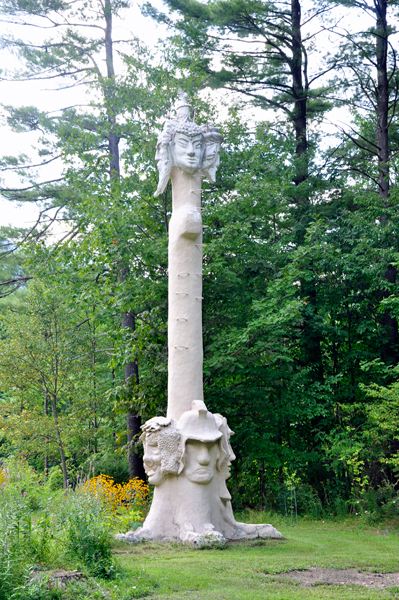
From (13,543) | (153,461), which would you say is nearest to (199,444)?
(153,461)

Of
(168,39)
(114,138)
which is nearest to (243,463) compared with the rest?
(114,138)

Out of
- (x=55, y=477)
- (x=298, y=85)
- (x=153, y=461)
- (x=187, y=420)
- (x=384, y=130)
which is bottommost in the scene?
(x=55, y=477)

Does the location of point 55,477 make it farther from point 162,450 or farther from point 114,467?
point 162,450

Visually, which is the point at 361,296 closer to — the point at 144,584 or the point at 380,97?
the point at 380,97

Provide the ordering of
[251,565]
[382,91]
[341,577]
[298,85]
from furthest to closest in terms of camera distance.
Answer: [298,85]
[382,91]
[251,565]
[341,577]

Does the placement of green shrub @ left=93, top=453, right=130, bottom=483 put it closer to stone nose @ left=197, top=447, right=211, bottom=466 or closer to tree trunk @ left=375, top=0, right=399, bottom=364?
tree trunk @ left=375, top=0, right=399, bottom=364

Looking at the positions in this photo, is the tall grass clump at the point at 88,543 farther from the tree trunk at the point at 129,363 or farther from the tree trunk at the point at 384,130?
the tree trunk at the point at 384,130

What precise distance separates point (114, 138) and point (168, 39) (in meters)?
3.12

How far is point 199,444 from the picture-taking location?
25.5 ft

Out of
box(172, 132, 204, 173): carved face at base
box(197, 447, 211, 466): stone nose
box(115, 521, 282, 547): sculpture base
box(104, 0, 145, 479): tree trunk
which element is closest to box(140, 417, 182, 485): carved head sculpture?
box(197, 447, 211, 466): stone nose

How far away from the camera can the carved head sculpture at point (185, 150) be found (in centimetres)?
904

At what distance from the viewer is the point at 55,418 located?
15547 mm

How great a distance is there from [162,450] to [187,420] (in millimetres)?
503

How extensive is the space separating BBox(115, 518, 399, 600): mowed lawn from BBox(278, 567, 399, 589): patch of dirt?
0.15 meters
